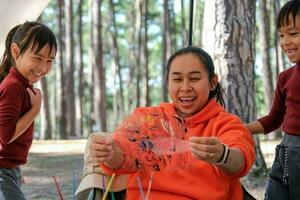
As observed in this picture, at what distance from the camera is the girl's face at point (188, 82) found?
2.03 meters

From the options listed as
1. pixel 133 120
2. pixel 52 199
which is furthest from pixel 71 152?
pixel 133 120

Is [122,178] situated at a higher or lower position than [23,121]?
lower

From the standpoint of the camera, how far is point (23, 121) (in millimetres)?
2389

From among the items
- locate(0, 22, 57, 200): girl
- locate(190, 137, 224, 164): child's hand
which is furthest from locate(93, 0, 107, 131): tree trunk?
locate(190, 137, 224, 164): child's hand

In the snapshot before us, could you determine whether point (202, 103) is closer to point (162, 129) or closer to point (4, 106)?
point (162, 129)

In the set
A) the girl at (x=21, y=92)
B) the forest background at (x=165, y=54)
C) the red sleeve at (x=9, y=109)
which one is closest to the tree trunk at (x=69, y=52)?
the forest background at (x=165, y=54)

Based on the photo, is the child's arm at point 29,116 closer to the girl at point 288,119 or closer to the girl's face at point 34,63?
the girl's face at point 34,63

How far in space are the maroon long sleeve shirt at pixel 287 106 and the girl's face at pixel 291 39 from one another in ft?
0.37

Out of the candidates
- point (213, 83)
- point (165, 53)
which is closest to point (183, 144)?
point (213, 83)

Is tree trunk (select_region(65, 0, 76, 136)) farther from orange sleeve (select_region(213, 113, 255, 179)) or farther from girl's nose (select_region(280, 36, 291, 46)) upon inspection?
orange sleeve (select_region(213, 113, 255, 179))

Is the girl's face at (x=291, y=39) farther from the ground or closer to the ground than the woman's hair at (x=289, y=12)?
closer to the ground

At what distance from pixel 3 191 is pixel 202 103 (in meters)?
1.00

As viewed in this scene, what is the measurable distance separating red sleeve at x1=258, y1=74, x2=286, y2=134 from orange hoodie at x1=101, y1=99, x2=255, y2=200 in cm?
53

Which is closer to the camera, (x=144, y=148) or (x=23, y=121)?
(x=144, y=148)
